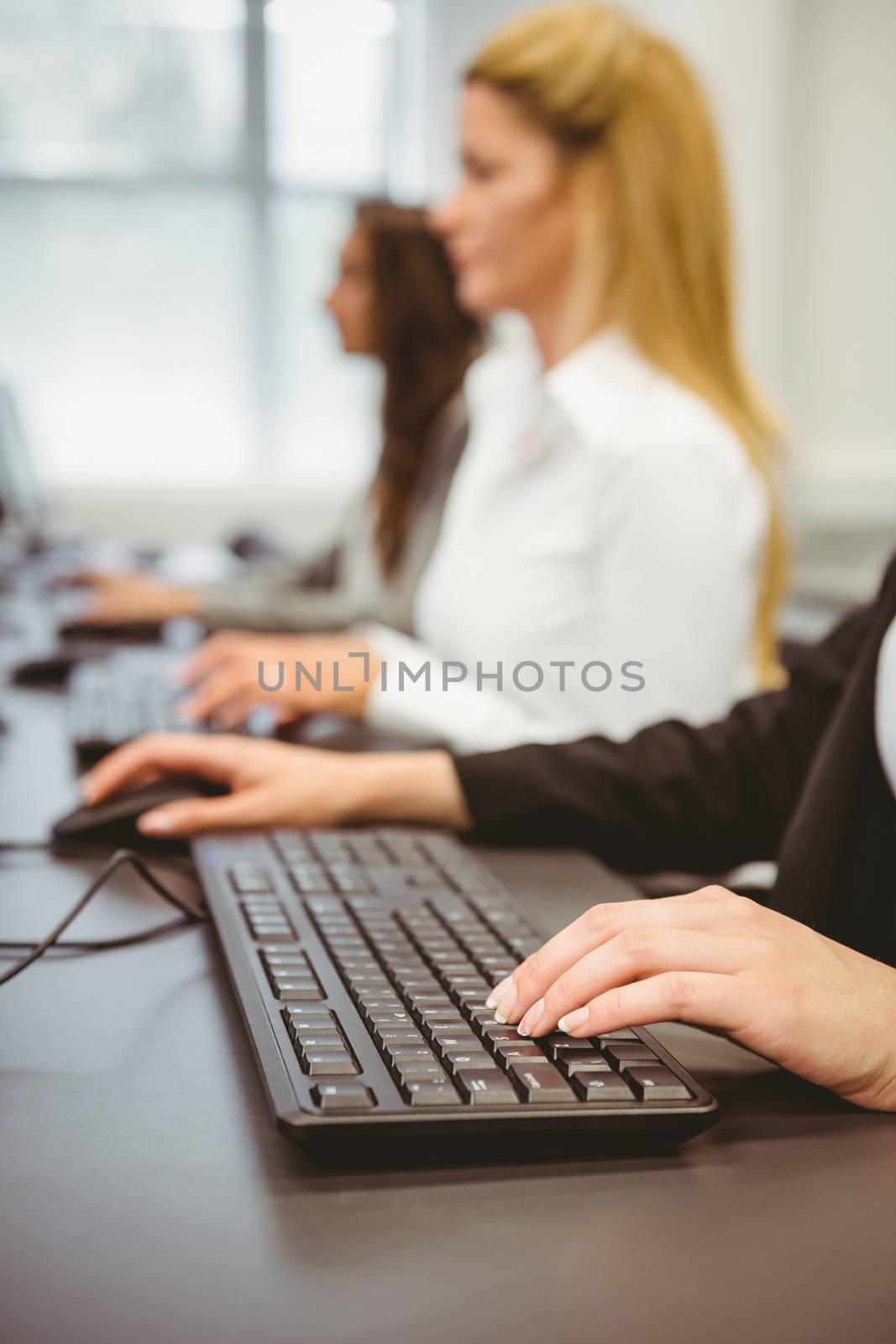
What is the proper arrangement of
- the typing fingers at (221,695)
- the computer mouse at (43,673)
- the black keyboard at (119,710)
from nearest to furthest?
the black keyboard at (119,710) → the typing fingers at (221,695) → the computer mouse at (43,673)

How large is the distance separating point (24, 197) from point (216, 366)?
0.74 metres

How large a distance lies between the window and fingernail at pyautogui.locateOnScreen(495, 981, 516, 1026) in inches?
155

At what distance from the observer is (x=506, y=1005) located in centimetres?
53

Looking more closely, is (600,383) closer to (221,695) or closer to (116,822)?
(221,695)

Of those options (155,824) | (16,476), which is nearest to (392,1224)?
(155,824)

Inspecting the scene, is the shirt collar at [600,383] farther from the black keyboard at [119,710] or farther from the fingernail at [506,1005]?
the fingernail at [506,1005]

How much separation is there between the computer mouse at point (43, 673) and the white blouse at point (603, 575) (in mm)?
389

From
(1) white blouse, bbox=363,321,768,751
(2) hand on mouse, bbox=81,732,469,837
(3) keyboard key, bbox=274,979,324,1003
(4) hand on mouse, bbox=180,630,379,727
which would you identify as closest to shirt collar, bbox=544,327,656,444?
(1) white blouse, bbox=363,321,768,751

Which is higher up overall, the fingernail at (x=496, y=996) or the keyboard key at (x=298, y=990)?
the fingernail at (x=496, y=996)

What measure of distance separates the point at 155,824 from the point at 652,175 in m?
0.80

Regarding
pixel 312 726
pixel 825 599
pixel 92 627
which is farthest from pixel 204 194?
pixel 312 726

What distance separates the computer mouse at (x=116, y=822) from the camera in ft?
2.85

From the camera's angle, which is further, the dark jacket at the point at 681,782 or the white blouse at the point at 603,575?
the white blouse at the point at 603,575

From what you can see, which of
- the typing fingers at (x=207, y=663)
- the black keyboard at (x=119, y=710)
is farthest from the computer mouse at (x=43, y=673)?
the typing fingers at (x=207, y=663)
